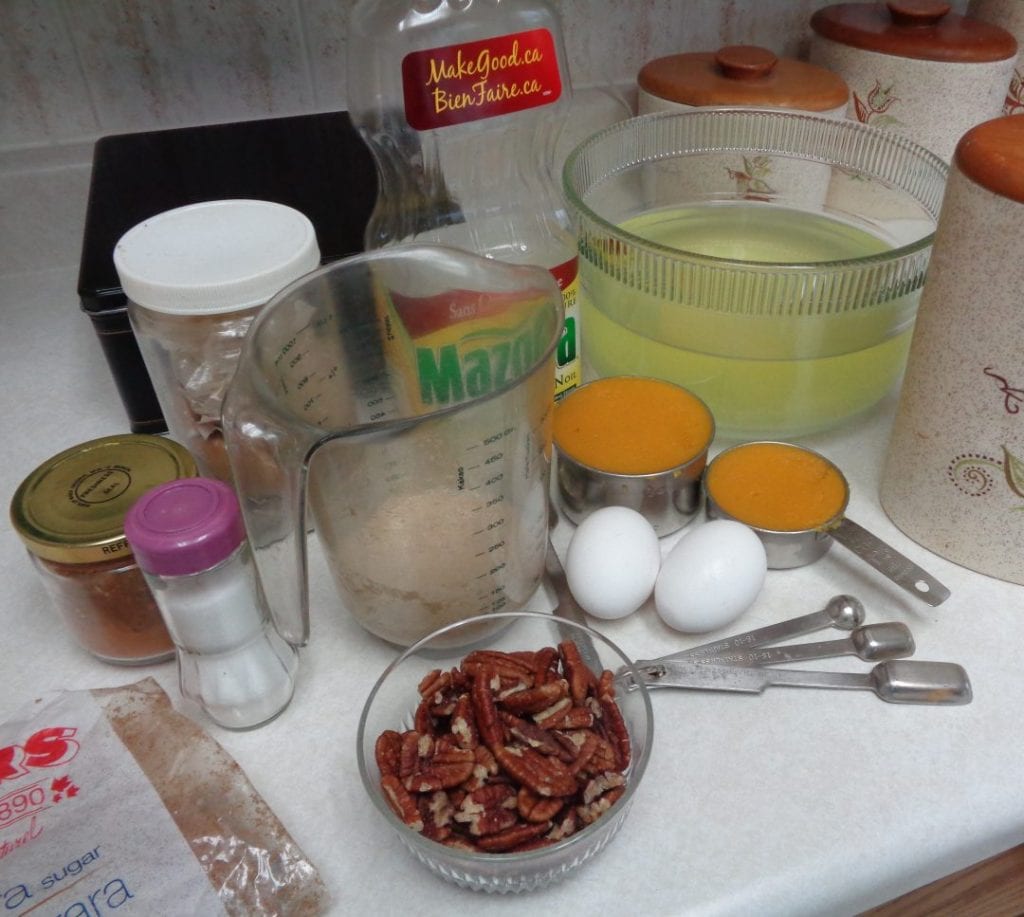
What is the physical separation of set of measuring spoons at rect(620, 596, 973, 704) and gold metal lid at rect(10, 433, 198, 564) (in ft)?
1.02

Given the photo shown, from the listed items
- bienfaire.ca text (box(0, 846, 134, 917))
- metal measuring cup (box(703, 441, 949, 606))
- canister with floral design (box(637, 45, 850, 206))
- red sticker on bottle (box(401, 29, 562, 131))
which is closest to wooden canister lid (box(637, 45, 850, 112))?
canister with floral design (box(637, 45, 850, 206))

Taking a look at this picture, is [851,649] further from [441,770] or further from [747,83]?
[747,83]

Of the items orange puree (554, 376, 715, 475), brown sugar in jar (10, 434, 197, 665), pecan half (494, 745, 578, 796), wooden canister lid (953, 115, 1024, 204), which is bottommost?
pecan half (494, 745, 578, 796)

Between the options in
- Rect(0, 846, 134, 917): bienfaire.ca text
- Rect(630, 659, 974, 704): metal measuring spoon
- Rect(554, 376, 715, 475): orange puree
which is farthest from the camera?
Rect(554, 376, 715, 475): orange puree

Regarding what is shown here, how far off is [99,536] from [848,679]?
0.46 meters

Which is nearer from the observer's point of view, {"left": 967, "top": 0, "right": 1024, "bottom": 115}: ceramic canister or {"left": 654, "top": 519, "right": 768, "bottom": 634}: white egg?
{"left": 654, "top": 519, "right": 768, "bottom": 634}: white egg

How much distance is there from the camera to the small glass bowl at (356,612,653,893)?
43cm

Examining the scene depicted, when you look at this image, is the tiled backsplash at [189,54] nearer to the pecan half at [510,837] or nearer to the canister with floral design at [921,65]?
the canister with floral design at [921,65]

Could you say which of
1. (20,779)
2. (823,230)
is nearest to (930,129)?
(823,230)

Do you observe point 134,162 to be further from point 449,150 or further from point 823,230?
point 823,230

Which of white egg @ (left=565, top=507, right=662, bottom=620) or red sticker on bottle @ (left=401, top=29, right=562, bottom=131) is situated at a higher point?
A: red sticker on bottle @ (left=401, top=29, right=562, bottom=131)

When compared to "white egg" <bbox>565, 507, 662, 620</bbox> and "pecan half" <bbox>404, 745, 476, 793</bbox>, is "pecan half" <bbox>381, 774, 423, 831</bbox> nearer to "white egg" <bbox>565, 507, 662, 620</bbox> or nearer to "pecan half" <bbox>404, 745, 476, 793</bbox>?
"pecan half" <bbox>404, 745, 476, 793</bbox>

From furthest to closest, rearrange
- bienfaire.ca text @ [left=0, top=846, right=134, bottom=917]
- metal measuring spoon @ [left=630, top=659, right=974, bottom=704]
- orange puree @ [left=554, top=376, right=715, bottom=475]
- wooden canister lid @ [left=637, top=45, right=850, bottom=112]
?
wooden canister lid @ [left=637, top=45, right=850, bottom=112] < orange puree @ [left=554, top=376, right=715, bottom=475] < metal measuring spoon @ [left=630, top=659, right=974, bottom=704] < bienfaire.ca text @ [left=0, top=846, right=134, bottom=917]

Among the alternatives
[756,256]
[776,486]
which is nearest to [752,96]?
[756,256]
